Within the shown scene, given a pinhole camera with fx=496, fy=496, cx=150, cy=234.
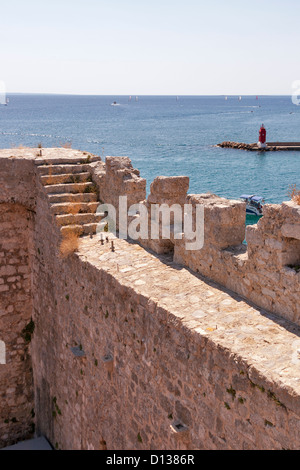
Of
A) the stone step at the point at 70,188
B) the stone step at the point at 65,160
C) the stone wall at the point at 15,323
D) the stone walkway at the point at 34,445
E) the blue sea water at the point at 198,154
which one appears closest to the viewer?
the stone step at the point at 70,188

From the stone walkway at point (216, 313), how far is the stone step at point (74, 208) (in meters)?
1.21

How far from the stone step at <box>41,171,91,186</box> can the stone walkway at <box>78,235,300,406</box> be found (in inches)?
77.0

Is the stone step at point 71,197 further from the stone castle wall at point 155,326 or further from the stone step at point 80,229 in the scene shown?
the stone step at point 80,229

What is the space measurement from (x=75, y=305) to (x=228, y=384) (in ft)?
12.2

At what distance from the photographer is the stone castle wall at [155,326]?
448cm

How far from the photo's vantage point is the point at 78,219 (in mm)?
8328

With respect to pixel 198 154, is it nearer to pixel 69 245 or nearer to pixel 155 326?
pixel 69 245

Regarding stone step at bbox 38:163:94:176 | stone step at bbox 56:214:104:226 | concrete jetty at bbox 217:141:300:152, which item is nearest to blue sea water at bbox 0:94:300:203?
concrete jetty at bbox 217:141:300:152

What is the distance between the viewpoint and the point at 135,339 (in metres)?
6.03

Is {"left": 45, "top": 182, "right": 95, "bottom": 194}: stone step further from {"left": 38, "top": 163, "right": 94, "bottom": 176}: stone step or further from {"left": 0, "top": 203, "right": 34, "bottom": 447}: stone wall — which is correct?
{"left": 0, "top": 203, "right": 34, "bottom": 447}: stone wall

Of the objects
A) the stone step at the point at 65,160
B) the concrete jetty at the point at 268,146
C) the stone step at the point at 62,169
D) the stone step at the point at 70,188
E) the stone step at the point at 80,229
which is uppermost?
the stone step at the point at 65,160

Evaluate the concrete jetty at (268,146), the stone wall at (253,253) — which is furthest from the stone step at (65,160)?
the concrete jetty at (268,146)

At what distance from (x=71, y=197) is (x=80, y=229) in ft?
2.17
